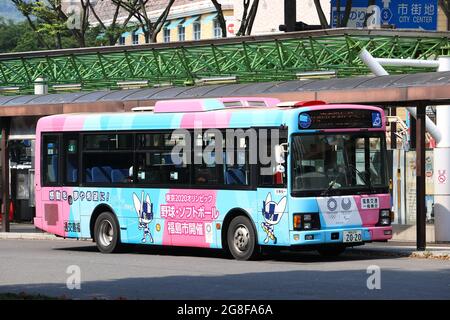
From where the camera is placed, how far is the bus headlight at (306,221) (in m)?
22.1

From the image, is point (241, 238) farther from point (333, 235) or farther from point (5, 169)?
point (5, 169)

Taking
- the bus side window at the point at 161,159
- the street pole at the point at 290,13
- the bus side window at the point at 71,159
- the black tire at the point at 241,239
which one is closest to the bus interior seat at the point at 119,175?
the bus side window at the point at 161,159

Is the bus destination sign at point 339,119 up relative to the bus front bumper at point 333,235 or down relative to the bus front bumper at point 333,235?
up

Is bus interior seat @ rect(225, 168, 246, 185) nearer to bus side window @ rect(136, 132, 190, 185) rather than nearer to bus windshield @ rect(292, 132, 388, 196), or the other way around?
bus side window @ rect(136, 132, 190, 185)

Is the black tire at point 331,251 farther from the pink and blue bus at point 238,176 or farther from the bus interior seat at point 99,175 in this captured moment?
the bus interior seat at point 99,175

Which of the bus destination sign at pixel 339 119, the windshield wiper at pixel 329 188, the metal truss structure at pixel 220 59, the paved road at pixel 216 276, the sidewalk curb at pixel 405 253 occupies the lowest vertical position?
A: the sidewalk curb at pixel 405 253

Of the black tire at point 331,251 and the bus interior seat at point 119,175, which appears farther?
the bus interior seat at point 119,175

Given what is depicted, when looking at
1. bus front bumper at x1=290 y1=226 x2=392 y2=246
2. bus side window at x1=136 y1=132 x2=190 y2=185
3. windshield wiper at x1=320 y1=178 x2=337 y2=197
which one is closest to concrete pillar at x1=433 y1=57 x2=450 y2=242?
bus front bumper at x1=290 y1=226 x2=392 y2=246

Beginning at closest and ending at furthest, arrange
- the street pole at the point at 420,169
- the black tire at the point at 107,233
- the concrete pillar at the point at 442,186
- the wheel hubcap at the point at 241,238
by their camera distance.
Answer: the wheel hubcap at the point at 241,238 < the street pole at the point at 420,169 < the black tire at the point at 107,233 < the concrete pillar at the point at 442,186

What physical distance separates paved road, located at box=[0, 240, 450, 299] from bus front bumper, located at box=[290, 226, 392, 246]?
0.38 meters

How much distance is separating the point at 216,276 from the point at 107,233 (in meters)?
7.70

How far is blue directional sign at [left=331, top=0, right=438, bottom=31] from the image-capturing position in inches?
1860

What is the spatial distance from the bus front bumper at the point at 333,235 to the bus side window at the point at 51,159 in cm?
747
